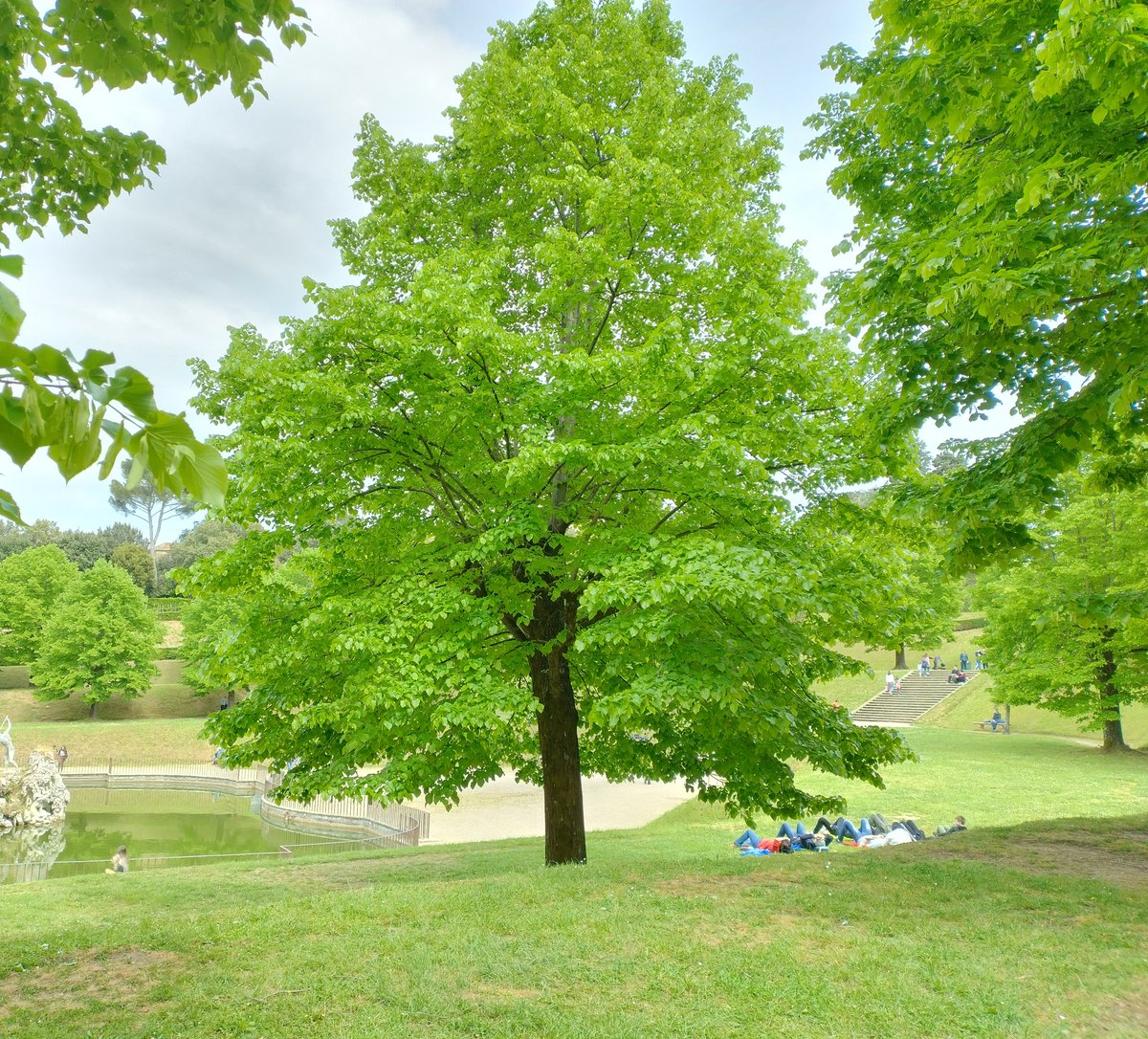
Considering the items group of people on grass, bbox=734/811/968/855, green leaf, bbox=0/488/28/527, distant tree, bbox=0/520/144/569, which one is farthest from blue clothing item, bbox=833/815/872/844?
distant tree, bbox=0/520/144/569

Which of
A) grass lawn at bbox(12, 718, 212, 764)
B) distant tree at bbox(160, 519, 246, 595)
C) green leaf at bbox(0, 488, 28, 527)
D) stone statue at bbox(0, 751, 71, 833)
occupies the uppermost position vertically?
distant tree at bbox(160, 519, 246, 595)

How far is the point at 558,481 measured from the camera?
363 inches

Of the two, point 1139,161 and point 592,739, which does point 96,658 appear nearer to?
point 592,739

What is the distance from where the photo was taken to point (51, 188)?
5.28 metres

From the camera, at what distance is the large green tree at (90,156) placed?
4.13 feet

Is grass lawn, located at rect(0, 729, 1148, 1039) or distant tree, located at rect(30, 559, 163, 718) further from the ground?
distant tree, located at rect(30, 559, 163, 718)

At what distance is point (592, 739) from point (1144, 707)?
3221cm

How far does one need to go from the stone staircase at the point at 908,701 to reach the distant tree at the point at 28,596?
142ft

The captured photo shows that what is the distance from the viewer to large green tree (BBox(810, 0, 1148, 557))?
201 inches

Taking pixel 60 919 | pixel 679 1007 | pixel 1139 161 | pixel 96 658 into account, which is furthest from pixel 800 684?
pixel 96 658

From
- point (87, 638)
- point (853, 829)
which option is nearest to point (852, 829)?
point (853, 829)

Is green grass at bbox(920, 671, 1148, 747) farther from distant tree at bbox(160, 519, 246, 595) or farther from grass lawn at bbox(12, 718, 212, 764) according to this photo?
distant tree at bbox(160, 519, 246, 595)

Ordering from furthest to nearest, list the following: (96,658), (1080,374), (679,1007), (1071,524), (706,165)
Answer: (96,658) < (1071,524) < (706,165) < (1080,374) < (679,1007)

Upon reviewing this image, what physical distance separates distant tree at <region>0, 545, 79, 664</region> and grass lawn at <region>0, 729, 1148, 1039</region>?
4612 centimetres
